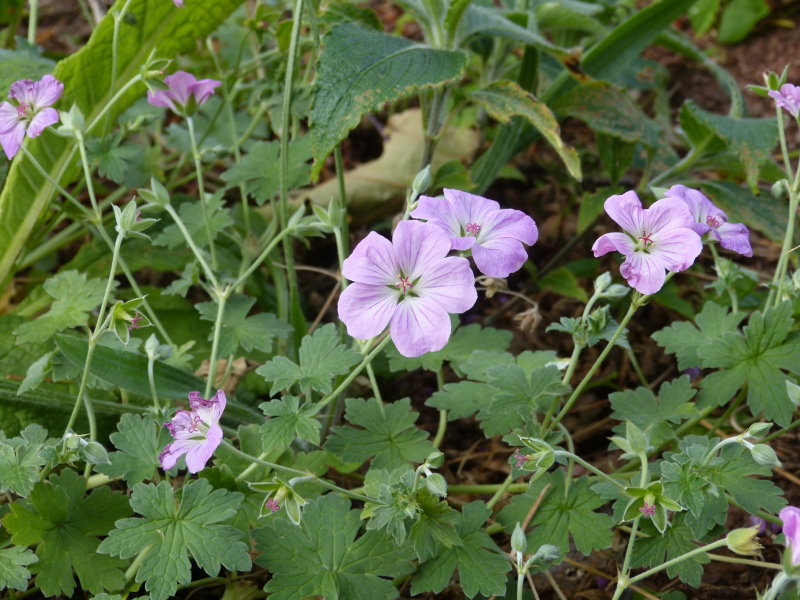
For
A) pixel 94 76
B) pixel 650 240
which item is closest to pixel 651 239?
pixel 650 240

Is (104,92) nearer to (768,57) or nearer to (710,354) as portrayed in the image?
(710,354)

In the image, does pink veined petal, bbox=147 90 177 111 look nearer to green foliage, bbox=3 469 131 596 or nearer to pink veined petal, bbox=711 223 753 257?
green foliage, bbox=3 469 131 596

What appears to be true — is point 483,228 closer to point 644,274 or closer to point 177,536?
point 644,274

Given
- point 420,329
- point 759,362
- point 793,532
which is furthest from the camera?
point 759,362

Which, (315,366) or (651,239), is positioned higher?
(651,239)

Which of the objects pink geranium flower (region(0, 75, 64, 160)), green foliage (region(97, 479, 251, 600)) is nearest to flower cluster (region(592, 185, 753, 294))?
green foliage (region(97, 479, 251, 600))

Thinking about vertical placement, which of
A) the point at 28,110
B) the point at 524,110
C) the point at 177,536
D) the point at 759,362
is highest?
the point at 28,110

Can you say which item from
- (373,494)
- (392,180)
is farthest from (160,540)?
(392,180)

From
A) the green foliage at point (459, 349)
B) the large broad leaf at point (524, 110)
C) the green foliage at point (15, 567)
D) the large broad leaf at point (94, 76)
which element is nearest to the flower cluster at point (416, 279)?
the green foliage at point (459, 349)
